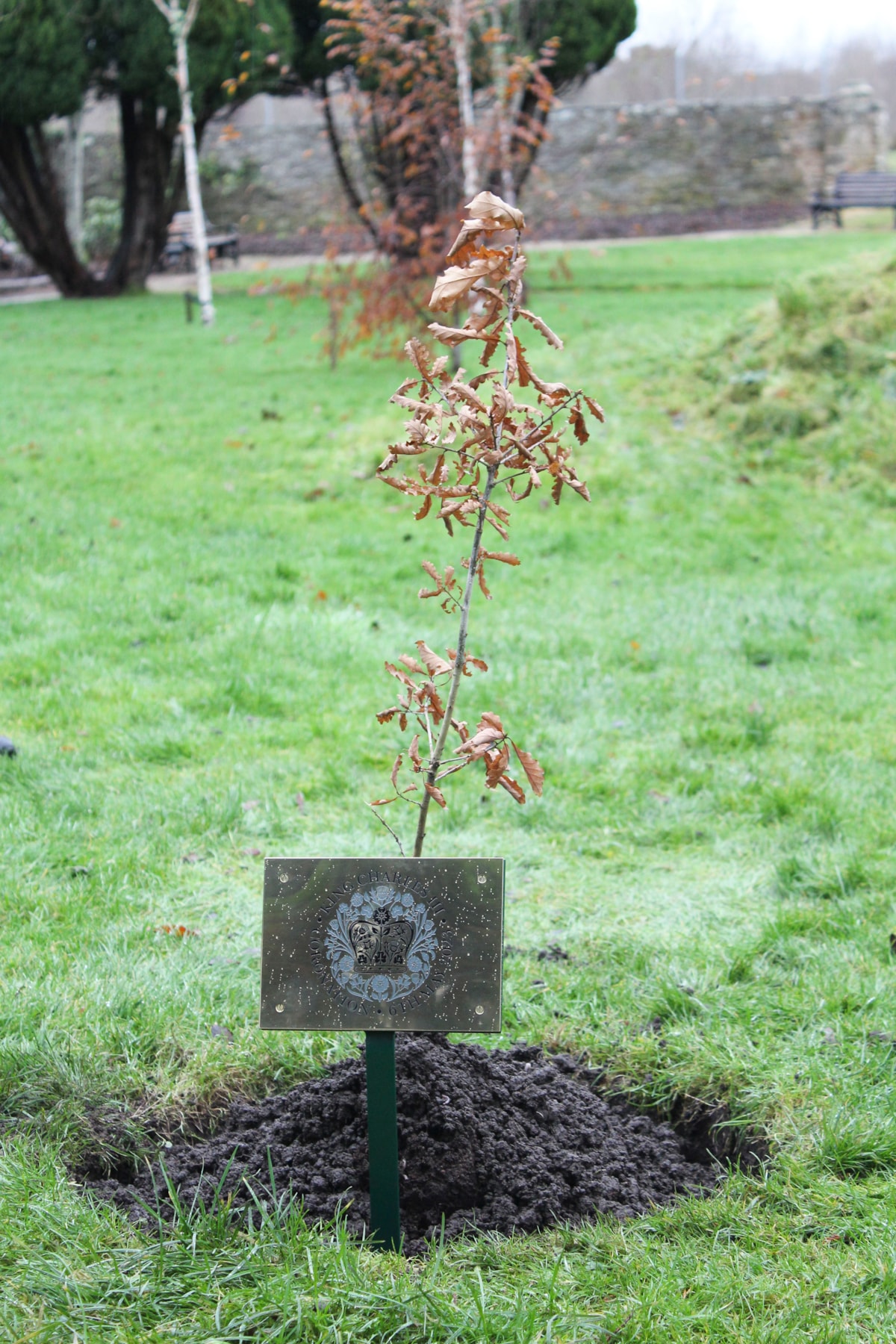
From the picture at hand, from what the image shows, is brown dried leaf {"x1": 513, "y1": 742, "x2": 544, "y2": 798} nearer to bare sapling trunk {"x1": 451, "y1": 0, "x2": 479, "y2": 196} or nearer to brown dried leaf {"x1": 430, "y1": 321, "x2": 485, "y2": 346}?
brown dried leaf {"x1": 430, "y1": 321, "x2": 485, "y2": 346}

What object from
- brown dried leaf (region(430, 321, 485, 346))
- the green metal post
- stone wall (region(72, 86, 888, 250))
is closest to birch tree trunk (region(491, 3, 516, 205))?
brown dried leaf (region(430, 321, 485, 346))

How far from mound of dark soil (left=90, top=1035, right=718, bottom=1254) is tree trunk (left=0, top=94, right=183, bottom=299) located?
20.4m

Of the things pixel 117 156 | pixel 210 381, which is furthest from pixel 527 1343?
pixel 117 156

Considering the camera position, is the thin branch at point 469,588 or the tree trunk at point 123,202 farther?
the tree trunk at point 123,202

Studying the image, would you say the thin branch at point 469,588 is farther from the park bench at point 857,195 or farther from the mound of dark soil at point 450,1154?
the park bench at point 857,195

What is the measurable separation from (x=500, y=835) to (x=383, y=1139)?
188cm

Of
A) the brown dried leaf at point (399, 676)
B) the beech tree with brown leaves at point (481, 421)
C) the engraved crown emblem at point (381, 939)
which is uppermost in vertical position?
the beech tree with brown leaves at point (481, 421)

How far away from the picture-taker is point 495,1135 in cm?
240

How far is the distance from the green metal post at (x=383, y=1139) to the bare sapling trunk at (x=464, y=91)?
10559mm

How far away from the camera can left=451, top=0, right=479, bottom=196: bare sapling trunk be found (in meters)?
11.5

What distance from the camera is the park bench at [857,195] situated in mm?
24031

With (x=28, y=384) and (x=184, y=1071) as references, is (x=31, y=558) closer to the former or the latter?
(x=184, y=1071)

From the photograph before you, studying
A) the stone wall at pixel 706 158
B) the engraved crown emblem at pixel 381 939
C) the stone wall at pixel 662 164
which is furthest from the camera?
the stone wall at pixel 706 158

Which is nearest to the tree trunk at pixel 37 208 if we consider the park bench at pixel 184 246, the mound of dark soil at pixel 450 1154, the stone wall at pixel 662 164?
the park bench at pixel 184 246
